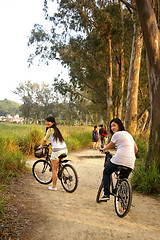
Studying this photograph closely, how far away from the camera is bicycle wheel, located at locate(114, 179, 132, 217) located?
3.99m

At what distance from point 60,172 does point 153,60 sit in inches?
150

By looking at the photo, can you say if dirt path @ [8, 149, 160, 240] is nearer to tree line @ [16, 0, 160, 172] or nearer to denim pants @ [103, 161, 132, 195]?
denim pants @ [103, 161, 132, 195]

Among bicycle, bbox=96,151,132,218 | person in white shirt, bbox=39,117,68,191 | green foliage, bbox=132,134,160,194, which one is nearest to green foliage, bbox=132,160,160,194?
green foliage, bbox=132,134,160,194

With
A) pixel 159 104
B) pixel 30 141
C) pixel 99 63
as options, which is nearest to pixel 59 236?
pixel 159 104

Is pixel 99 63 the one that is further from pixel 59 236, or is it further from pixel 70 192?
pixel 59 236

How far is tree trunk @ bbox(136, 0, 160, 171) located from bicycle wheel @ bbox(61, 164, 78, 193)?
207 centimetres

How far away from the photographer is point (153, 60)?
6266 millimetres

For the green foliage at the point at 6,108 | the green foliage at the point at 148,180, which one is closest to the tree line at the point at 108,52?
the green foliage at the point at 148,180

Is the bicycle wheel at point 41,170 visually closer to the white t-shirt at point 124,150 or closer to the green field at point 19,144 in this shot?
the green field at point 19,144

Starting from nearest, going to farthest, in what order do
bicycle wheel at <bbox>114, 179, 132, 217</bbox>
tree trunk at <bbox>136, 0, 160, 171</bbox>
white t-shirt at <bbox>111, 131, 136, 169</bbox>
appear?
bicycle wheel at <bbox>114, 179, 132, 217</bbox>, white t-shirt at <bbox>111, 131, 136, 169</bbox>, tree trunk at <bbox>136, 0, 160, 171</bbox>

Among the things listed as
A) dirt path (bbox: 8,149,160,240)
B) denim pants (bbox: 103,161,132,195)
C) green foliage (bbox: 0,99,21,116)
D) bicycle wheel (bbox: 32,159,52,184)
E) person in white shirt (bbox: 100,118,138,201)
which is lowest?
dirt path (bbox: 8,149,160,240)

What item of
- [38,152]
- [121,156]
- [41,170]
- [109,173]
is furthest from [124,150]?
[41,170]

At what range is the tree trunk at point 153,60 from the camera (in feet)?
20.1

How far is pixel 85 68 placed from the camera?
22.9 meters
